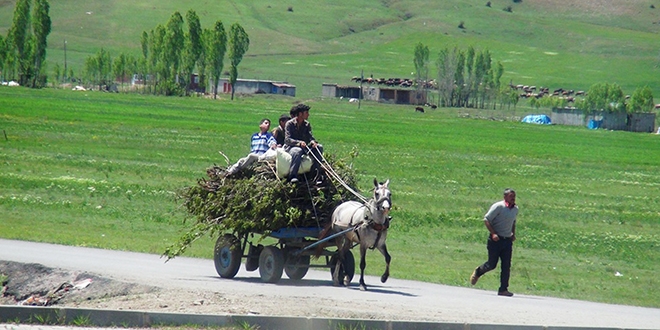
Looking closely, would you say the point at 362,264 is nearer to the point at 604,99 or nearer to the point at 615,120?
the point at 615,120

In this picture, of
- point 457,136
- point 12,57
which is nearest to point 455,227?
point 457,136

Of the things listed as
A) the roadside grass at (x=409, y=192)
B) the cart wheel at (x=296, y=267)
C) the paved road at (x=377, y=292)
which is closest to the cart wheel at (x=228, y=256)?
the paved road at (x=377, y=292)

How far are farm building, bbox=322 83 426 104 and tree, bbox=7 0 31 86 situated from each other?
155ft

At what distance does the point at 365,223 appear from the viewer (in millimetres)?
17281

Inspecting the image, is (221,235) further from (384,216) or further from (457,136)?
(457,136)

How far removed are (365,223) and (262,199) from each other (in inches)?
77.3

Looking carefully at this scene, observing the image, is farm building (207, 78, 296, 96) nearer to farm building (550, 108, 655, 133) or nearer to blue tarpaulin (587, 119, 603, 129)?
farm building (550, 108, 655, 133)

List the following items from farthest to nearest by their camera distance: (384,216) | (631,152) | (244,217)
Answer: (631,152), (244,217), (384,216)

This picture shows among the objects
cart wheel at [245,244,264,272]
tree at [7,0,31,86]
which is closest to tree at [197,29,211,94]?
tree at [7,0,31,86]

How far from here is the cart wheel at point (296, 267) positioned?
748 inches

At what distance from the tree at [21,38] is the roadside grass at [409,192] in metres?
57.4

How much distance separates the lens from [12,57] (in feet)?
465

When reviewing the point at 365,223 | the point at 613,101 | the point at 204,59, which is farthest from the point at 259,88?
the point at 365,223

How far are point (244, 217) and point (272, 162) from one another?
1.10 metres
